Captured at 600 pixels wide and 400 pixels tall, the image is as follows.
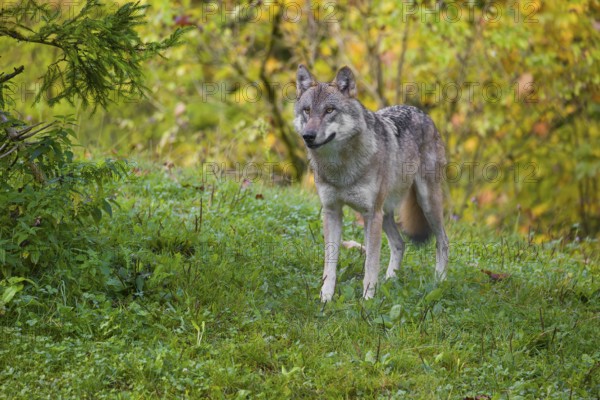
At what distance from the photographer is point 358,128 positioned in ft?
18.3

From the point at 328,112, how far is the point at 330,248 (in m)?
1.10

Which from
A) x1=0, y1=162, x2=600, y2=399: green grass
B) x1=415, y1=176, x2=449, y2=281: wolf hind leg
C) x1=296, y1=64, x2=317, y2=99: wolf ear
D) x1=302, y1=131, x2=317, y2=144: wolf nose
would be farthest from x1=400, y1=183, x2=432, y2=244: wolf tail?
x1=302, y1=131, x2=317, y2=144: wolf nose

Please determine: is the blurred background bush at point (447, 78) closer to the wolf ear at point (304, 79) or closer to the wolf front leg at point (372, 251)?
the wolf ear at point (304, 79)

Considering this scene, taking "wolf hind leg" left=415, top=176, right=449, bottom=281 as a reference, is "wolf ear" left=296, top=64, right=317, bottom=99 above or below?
above

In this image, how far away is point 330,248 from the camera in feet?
18.2

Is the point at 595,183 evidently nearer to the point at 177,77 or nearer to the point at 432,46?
the point at 432,46

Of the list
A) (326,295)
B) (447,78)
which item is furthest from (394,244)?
(447,78)

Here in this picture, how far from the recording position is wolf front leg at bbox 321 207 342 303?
531 centimetres

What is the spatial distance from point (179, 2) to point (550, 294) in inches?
354

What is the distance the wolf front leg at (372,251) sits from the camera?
5.40m

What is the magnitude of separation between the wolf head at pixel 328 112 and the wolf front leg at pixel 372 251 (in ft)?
2.32

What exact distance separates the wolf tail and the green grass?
0.42 metres

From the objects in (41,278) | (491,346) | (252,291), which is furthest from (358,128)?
(41,278)

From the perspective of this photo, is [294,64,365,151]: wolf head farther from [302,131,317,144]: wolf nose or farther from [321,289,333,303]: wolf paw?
[321,289,333,303]: wolf paw
